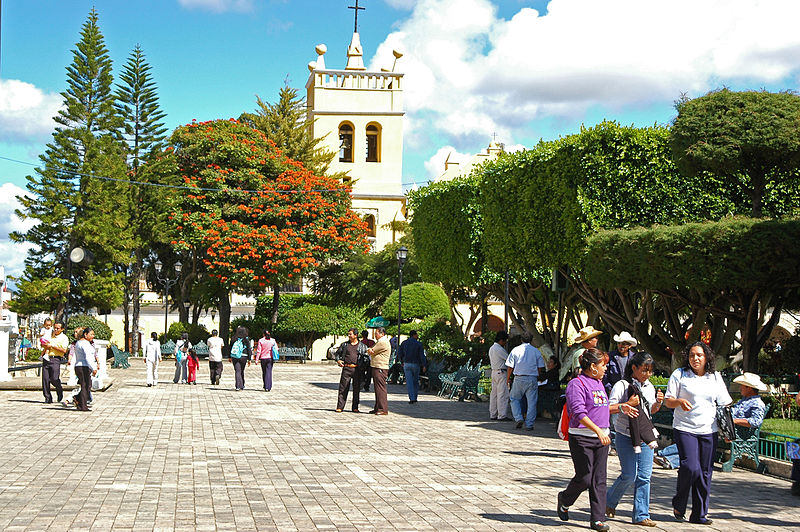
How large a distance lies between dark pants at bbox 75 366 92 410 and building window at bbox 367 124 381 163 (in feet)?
132

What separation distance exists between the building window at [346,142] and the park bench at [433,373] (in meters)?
32.6

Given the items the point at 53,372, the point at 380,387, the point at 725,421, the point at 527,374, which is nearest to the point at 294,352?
the point at 53,372

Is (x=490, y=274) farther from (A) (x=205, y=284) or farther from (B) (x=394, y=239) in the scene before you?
(B) (x=394, y=239)

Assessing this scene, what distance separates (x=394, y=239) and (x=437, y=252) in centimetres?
2509

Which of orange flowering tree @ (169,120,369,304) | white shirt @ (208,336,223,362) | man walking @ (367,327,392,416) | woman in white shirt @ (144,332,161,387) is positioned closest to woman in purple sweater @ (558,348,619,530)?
man walking @ (367,327,392,416)

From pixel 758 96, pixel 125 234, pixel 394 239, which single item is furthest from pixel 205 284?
pixel 758 96

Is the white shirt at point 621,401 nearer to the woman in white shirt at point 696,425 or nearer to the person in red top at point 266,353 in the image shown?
the woman in white shirt at point 696,425

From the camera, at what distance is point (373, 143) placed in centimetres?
5728

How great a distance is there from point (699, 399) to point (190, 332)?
129ft

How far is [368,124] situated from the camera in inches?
2219

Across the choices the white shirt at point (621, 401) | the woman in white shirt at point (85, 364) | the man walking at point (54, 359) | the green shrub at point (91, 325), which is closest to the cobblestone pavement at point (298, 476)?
the woman in white shirt at point (85, 364)

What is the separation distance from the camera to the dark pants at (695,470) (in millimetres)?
8312

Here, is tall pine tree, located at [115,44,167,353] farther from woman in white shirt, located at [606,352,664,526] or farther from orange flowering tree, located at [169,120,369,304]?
woman in white shirt, located at [606,352,664,526]

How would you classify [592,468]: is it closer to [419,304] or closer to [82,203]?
[419,304]
